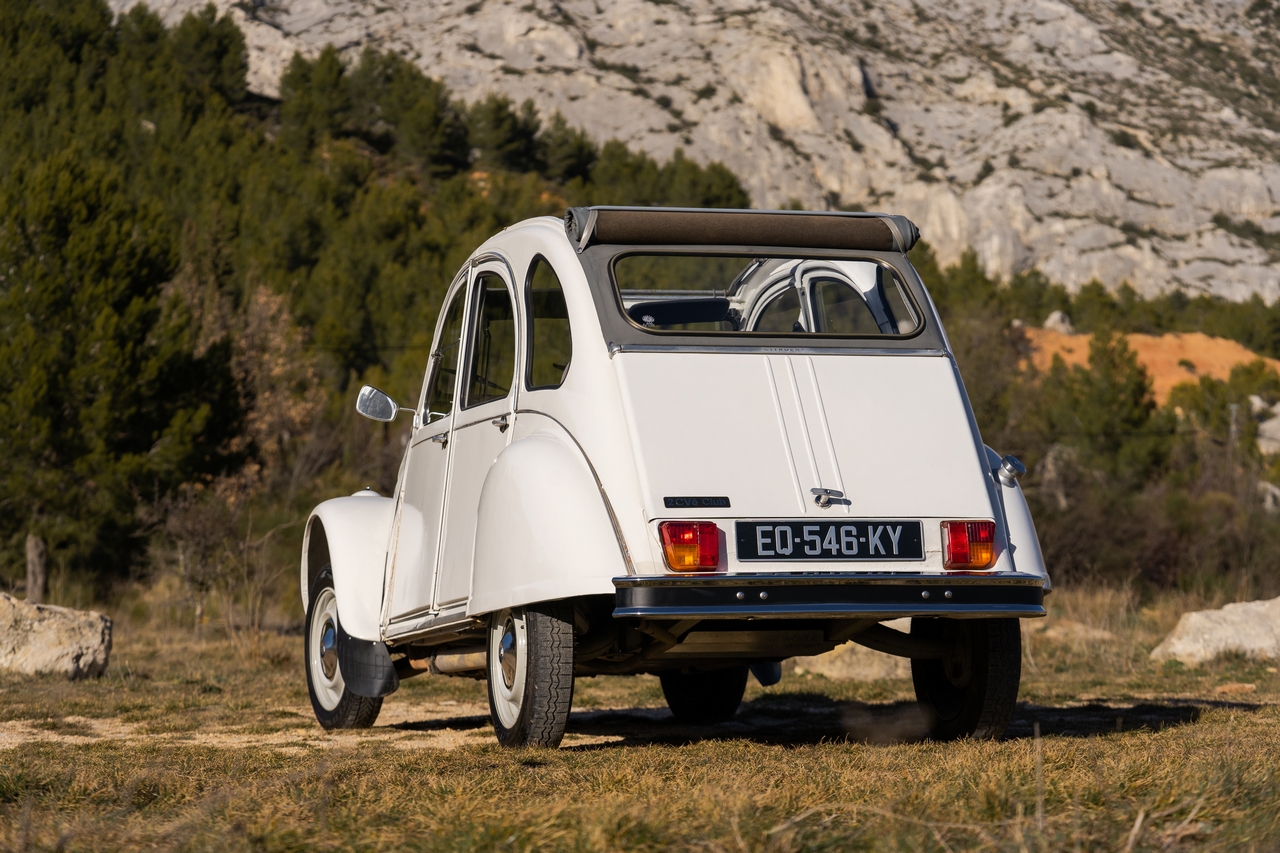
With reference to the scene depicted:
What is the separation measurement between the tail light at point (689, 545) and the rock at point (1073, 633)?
9.43 m

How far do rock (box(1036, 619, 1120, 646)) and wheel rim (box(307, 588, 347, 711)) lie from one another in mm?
8180

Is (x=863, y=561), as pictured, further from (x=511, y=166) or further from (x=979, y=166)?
(x=979, y=166)

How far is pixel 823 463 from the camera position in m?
5.62

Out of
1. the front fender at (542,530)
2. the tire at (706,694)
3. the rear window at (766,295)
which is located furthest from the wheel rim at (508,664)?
the tire at (706,694)

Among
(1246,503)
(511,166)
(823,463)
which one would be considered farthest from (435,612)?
(511,166)

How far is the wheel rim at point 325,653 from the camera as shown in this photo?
8094 millimetres

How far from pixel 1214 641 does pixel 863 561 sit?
312 inches

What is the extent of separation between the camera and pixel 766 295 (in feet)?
23.6

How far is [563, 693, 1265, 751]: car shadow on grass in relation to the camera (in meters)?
7.01

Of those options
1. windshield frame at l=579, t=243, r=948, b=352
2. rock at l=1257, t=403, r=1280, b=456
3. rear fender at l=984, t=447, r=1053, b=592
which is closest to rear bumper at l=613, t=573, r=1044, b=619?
rear fender at l=984, t=447, r=1053, b=592

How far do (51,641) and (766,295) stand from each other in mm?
6942

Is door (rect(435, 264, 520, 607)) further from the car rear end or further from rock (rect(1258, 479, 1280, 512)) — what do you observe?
rock (rect(1258, 479, 1280, 512))

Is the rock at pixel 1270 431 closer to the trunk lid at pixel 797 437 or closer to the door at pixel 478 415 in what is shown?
the door at pixel 478 415

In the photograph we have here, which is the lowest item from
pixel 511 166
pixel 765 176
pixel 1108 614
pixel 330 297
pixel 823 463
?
pixel 1108 614
